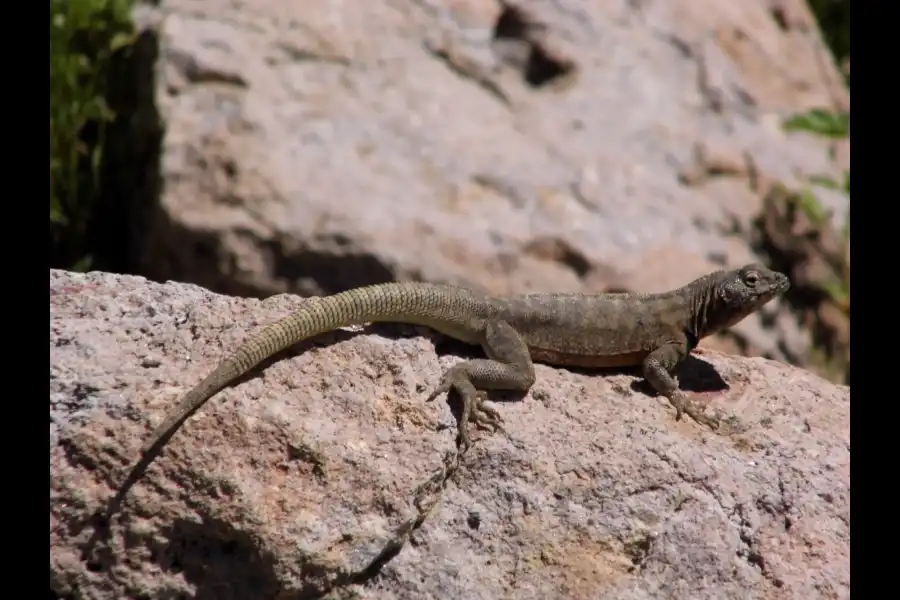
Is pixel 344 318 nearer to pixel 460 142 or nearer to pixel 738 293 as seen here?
pixel 738 293

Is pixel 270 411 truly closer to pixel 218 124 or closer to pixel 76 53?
pixel 218 124

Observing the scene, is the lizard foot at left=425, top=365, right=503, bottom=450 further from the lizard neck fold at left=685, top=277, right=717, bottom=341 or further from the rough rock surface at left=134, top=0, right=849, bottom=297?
the rough rock surface at left=134, top=0, right=849, bottom=297

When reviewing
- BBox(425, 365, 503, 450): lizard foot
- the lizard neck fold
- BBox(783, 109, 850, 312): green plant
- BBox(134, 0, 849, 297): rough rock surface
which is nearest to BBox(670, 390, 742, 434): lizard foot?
the lizard neck fold

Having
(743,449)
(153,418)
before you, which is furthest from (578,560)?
(153,418)

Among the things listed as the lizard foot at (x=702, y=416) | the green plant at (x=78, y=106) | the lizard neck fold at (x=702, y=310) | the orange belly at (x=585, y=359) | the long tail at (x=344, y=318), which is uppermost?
the long tail at (x=344, y=318)

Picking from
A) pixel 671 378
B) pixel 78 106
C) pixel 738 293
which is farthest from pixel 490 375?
pixel 78 106

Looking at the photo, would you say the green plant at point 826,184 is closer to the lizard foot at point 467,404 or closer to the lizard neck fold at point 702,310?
the lizard neck fold at point 702,310

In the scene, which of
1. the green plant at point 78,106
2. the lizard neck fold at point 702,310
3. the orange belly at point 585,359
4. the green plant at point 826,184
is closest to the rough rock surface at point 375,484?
the orange belly at point 585,359
